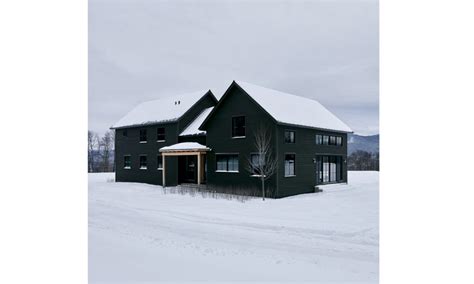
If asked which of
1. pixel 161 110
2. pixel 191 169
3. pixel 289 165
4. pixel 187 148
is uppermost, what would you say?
pixel 161 110

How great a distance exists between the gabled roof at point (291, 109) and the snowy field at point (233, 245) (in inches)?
238

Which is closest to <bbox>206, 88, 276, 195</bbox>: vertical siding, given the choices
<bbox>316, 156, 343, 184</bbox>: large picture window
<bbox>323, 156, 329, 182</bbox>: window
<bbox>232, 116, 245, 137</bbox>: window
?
<bbox>232, 116, 245, 137</bbox>: window

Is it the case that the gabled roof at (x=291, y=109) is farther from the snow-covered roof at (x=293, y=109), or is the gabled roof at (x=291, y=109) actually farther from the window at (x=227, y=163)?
the window at (x=227, y=163)

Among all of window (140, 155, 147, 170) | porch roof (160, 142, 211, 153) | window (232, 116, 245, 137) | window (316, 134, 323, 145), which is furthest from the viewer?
window (140, 155, 147, 170)

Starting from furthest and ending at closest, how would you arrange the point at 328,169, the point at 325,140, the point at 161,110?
the point at 161,110 < the point at 328,169 < the point at 325,140

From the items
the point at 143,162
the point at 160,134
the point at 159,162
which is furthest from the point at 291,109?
the point at 143,162

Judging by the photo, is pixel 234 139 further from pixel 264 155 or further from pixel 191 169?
pixel 191 169

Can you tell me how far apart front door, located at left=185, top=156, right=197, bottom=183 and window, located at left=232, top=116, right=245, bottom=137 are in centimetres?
461

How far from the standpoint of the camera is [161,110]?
23.6 meters

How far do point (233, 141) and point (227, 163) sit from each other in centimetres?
128

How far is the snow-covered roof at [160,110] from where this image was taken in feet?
72.6

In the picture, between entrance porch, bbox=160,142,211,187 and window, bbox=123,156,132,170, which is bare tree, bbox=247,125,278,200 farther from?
window, bbox=123,156,132,170

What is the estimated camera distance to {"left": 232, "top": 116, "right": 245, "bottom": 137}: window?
1697 centimetres
